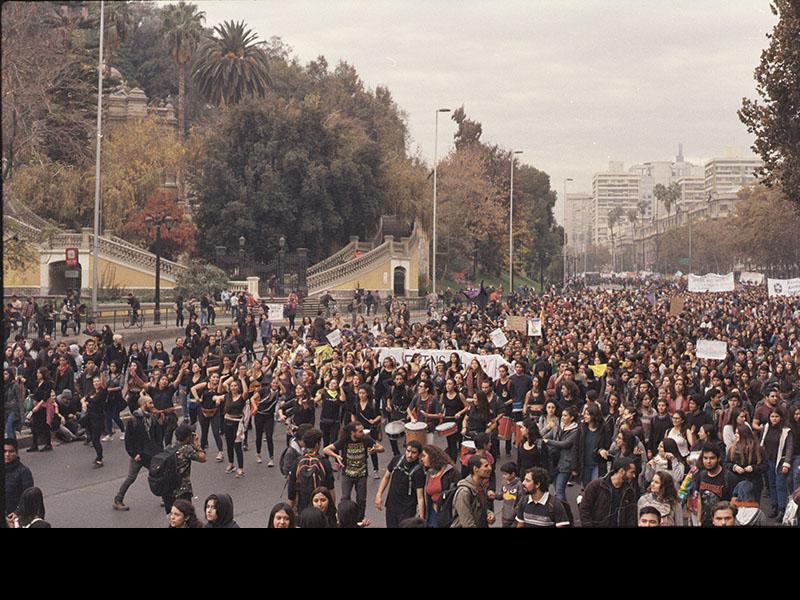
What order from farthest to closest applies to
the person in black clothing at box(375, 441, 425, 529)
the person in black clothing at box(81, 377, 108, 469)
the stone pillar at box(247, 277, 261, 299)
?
the stone pillar at box(247, 277, 261, 299) → the person in black clothing at box(81, 377, 108, 469) → the person in black clothing at box(375, 441, 425, 529)

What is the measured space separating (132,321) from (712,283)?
689 inches

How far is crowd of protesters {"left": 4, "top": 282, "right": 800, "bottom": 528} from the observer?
22.2ft

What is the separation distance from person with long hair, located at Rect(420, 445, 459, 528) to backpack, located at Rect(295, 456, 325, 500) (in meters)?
0.92

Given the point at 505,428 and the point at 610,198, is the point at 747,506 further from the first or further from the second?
the point at 610,198

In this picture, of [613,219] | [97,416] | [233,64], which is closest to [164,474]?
[97,416]

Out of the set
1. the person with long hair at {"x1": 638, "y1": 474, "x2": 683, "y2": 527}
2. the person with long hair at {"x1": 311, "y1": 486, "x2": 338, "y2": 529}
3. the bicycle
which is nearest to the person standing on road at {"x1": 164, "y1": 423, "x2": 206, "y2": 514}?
the person with long hair at {"x1": 311, "y1": 486, "x2": 338, "y2": 529}

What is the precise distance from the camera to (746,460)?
8000 millimetres

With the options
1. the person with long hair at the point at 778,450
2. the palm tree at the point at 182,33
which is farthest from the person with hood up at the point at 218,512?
the palm tree at the point at 182,33

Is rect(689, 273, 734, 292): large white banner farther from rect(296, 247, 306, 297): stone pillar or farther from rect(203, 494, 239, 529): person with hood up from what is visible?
rect(203, 494, 239, 529): person with hood up

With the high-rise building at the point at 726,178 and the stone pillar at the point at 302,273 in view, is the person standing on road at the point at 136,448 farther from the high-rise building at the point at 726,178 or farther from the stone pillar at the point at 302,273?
the high-rise building at the point at 726,178

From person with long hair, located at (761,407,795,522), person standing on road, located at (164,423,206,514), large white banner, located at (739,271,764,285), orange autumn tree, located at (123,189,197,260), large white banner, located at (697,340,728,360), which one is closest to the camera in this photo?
person standing on road, located at (164,423,206,514)
